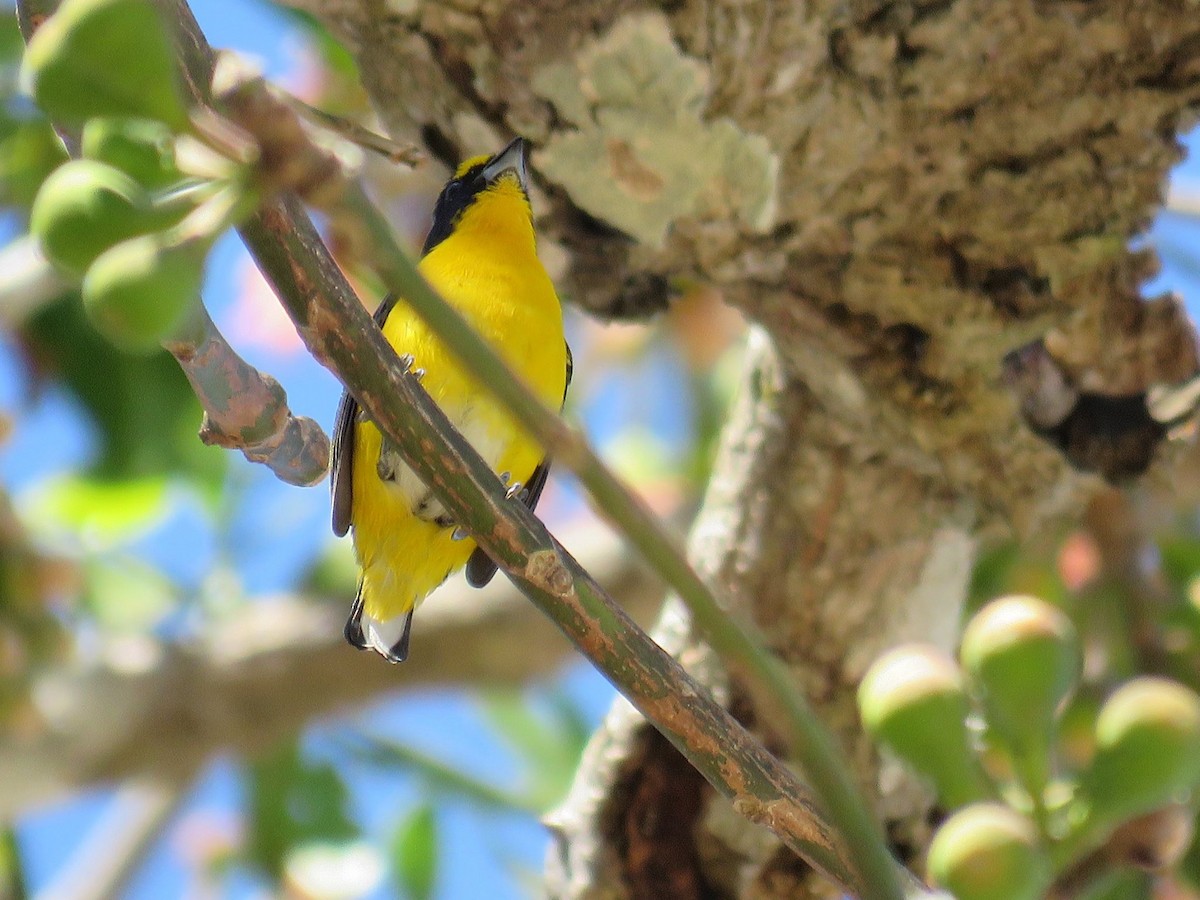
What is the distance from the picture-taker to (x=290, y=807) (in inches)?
145

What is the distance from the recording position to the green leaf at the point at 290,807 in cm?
354

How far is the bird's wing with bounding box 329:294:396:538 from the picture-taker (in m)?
1.95

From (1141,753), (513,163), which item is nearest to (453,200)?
(513,163)

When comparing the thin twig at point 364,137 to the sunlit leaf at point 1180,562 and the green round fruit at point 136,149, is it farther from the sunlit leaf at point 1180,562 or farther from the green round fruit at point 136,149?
the sunlit leaf at point 1180,562

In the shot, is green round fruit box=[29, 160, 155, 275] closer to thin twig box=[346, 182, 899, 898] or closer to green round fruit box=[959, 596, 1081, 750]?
thin twig box=[346, 182, 899, 898]

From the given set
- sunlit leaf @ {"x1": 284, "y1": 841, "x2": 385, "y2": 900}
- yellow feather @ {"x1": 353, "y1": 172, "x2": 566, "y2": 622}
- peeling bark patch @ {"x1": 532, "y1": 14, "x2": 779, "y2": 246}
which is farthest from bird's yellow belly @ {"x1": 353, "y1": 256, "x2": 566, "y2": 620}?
sunlit leaf @ {"x1": 284, "y1": 841, "x2": 385, "y2": 900}

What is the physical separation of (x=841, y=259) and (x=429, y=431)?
119cm

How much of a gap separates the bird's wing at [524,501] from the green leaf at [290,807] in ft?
5.11

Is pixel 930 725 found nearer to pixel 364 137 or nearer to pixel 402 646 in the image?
pixel 364 137

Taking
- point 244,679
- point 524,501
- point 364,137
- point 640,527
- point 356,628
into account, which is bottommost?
point 640,527

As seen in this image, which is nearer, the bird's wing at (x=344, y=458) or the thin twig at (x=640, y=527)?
the thin twig at (x=640, y=527)

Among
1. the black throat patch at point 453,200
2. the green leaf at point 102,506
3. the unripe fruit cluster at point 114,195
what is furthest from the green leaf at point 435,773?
the unripe fruit cluster at point 114,195

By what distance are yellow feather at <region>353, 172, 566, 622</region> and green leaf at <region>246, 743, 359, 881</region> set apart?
156 cm

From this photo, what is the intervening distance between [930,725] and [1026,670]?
0.07m
